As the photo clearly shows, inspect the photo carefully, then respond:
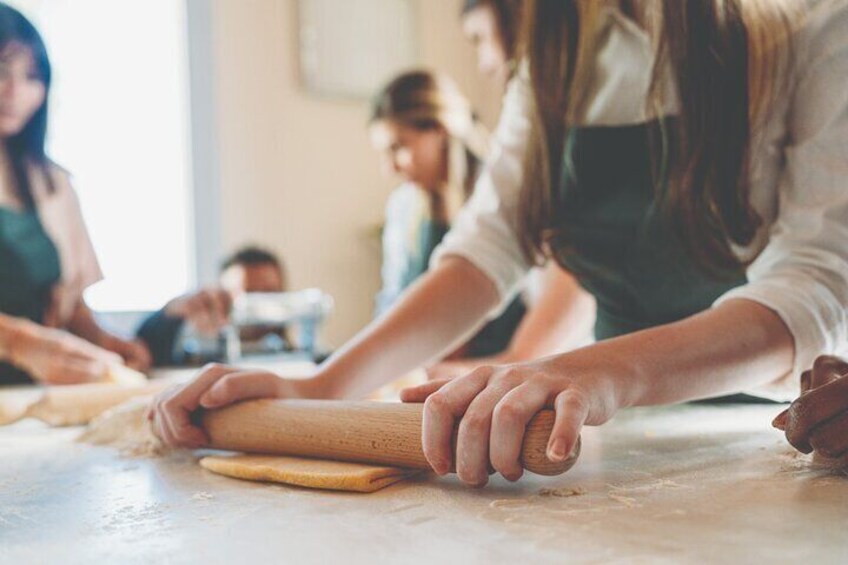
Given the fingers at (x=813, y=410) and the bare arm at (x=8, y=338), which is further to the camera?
the bare arm at (x=8, y=338)

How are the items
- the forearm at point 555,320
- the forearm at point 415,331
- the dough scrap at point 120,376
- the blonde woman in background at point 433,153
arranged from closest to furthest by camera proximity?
the forearm at point 415,331, the dough scrap at point 120,376, the forearm at point 555,320, the blonde woman in background at point 433,153

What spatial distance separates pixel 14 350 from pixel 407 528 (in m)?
1.36

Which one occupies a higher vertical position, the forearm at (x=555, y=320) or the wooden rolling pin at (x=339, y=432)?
the wooden rolling pin at (x=339, y=432)

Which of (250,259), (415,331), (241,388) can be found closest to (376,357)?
(415,331)

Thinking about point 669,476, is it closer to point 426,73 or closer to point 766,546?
point 766,546

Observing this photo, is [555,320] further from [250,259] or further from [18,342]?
[250,259]

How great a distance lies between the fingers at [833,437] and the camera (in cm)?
62

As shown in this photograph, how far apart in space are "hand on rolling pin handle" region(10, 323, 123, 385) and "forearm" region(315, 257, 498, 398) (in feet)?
2.40

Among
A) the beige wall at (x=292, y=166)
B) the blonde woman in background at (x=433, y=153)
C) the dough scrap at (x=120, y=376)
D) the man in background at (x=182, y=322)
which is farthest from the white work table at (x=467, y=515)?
the beige wall at (x=292, y=166)

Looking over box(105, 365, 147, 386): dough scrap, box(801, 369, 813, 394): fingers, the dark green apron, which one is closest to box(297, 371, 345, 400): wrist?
the dark green apron

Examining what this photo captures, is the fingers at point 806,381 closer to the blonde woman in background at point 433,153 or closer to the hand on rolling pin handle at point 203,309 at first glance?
the hand on rolling pin handle at point 203,309

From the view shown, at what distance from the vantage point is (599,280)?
3.70 feet

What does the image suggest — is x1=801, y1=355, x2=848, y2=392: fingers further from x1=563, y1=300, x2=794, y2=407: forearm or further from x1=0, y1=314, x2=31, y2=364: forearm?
x1=0, y1=314, x2=31, y2=364: forearm

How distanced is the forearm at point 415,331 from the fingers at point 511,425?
375mm
